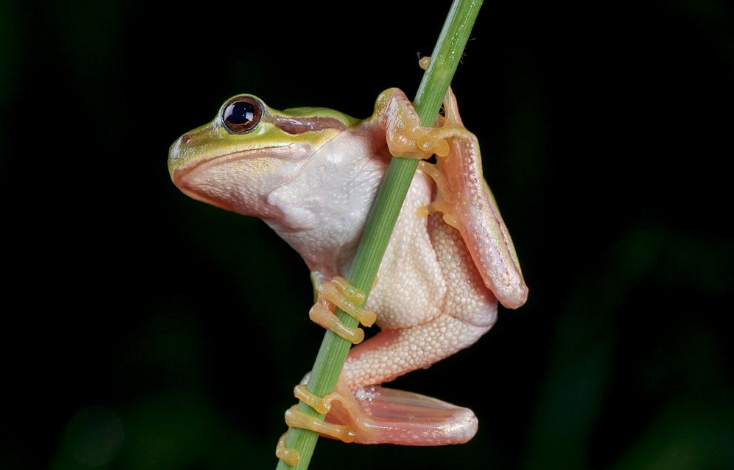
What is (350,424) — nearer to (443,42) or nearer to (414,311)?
(414,311)

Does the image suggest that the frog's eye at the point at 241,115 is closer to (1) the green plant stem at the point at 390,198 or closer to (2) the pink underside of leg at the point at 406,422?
(1) the green plant stem at the point at 390,198

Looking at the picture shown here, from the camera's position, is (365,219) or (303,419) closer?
(303,419)

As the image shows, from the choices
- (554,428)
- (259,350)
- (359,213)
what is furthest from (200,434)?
(359,213)

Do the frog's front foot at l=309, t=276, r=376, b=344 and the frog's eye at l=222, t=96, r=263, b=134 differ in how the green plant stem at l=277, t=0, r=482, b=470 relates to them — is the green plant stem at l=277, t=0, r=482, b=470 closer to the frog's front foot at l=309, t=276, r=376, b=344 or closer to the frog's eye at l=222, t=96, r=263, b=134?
the frog's front foot at l=309, t=276, r=376, b=344

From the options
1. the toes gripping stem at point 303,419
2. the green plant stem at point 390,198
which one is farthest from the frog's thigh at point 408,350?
the green plant stem at point 390,198

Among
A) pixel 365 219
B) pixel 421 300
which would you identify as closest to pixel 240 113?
pixel 365 219

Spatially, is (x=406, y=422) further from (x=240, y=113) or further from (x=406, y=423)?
(x=240, y=113)
